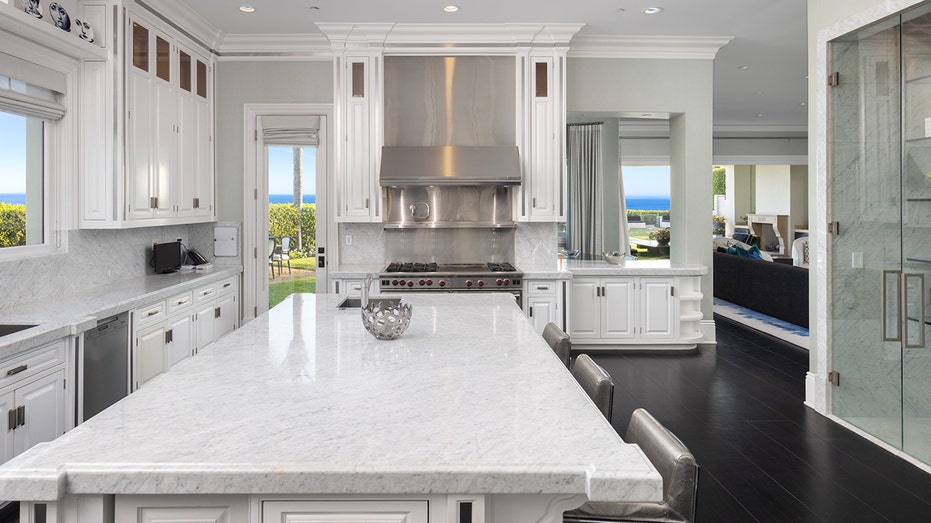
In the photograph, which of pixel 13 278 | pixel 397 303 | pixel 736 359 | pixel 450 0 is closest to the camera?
pixel 397 303

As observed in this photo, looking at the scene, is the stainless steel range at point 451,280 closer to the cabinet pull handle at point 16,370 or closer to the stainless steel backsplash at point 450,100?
the stainless steel backsplash at point 450,100

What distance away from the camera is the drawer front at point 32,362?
2824 mm

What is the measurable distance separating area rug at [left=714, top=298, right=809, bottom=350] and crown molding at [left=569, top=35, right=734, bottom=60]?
295 cm

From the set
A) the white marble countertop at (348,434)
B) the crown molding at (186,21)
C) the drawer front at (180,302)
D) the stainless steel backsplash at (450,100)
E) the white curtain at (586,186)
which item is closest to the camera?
the white marble countertop at (348,434)

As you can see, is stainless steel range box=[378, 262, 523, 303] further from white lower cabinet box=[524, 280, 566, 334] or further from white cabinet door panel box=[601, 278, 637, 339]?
white cabinet door panel box=[601, 278, 637, 339]

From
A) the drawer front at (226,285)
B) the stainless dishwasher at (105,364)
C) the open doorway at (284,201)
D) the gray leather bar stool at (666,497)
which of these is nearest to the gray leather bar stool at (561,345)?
the gray leather bar stool at (666,497)

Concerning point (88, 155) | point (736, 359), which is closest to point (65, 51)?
point (88, 155)

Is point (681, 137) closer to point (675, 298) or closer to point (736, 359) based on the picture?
point (675, 298)

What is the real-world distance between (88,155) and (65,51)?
0.65 meters

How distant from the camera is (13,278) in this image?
3719 millimetres

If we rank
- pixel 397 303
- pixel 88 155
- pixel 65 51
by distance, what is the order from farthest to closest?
pixel 88 155 → pixel 65 51 → pixel 397 303

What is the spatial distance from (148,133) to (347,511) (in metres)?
4.17

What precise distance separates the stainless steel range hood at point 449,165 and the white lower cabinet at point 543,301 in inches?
36.1

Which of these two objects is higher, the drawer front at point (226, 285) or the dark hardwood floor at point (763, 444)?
the drawer front at point (226, 285)
